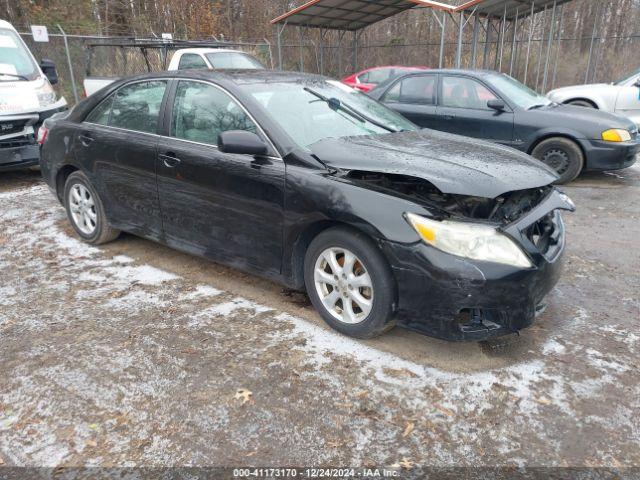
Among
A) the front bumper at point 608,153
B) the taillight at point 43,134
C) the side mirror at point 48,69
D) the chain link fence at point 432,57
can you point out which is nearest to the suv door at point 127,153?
the taillight at point 43,134

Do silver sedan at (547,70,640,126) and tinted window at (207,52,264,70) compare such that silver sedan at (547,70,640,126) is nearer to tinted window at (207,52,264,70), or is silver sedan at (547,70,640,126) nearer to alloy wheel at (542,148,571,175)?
alloy wheel at (542,148,571,175)

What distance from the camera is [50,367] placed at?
9.99 feet

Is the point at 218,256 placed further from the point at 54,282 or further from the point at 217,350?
the point at 54,282

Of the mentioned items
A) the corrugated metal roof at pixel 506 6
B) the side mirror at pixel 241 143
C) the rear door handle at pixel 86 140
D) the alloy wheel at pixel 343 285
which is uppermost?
the corrugated metal roof at pixel 506 6

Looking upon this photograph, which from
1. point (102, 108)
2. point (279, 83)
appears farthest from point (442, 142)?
point (102, 108)

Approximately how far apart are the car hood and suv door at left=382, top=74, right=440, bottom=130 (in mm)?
4256

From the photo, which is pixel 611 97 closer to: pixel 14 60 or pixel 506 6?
pixel 506 6

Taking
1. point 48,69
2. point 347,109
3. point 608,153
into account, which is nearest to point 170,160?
point 347,109

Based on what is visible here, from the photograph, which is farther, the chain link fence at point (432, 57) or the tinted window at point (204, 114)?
the chain link fence at point (432, 57)

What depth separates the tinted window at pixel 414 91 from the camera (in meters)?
8.02

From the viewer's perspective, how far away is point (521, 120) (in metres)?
7.25

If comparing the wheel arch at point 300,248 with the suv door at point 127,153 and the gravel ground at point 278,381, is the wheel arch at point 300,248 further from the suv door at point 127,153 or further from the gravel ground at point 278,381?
the suv door at point 127,153

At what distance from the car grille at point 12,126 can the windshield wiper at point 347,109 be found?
16.5 feet

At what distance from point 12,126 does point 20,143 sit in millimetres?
239
